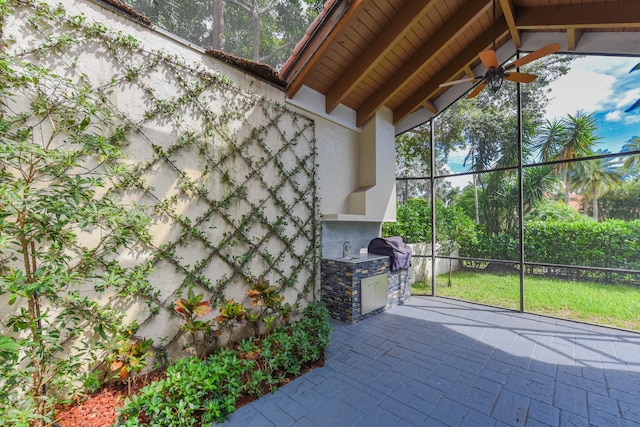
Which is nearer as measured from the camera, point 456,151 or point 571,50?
point 571,50

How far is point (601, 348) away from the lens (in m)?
3.62

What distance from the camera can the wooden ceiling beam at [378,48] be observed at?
11.6 feet

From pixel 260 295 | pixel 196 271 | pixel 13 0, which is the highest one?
pixel 13 0

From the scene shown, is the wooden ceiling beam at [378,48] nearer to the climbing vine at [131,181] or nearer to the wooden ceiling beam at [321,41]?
the wooden ceiling beam at [321,41]

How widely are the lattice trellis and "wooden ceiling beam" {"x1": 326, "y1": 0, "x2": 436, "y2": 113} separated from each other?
97cm

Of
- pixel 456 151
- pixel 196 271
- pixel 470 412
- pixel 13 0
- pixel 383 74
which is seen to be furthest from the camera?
pixel 456 151

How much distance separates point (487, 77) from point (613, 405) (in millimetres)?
4049

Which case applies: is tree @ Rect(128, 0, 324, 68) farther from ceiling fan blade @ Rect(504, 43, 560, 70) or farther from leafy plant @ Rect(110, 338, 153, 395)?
leafy plant @ Rect(110, 338, 153, 395)

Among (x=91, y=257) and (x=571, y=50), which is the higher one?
(x=571, y=50)

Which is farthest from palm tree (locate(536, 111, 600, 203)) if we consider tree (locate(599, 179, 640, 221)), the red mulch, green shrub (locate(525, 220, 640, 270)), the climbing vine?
the red mulch

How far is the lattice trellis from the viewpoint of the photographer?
8.56 ft

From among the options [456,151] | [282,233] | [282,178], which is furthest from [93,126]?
[456,151]

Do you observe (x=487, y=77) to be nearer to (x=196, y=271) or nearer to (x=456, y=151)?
(x=196, y=271)

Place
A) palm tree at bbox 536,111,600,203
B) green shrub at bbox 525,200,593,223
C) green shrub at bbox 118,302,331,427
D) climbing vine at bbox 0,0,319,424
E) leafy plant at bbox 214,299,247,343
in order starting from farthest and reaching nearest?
1. green shrub at bbox 525,200,593,223
2. palm tree at bbox 536,111,600,203
3. leafy plant at bbox 214,299,247,343
4. green shrub at bbox 118,302,331,427
5. climbing vine at bbox 0,0,319,424
